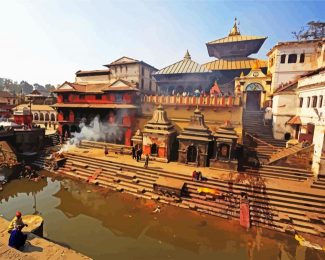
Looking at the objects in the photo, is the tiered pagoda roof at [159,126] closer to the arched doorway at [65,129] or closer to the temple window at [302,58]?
the arched doorway at [65,129]

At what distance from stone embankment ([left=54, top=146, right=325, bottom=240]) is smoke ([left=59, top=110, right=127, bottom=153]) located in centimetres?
626

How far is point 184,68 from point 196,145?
43.1 feet

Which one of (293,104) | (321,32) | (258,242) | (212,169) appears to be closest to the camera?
(258,242)

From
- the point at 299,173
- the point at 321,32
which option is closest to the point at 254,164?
the point at 299,173

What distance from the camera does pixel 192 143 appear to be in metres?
18.9

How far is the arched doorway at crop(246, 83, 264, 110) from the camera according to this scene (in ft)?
92.4

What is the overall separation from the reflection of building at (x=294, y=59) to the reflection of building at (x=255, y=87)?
1271 millimetres

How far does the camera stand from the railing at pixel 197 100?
2299 cm

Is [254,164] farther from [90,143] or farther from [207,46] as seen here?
[207,46]

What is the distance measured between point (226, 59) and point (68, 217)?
3098 centimetres

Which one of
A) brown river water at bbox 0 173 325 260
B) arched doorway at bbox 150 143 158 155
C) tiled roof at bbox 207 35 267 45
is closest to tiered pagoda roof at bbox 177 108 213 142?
arched doorway at bbox 150 143 158 155

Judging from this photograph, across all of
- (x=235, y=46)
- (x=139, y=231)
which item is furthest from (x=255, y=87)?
(x=139, y=231)

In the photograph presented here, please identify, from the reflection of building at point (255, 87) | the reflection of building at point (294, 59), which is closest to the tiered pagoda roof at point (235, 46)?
the reflection of building at point (255, 87)

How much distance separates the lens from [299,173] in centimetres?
1667
